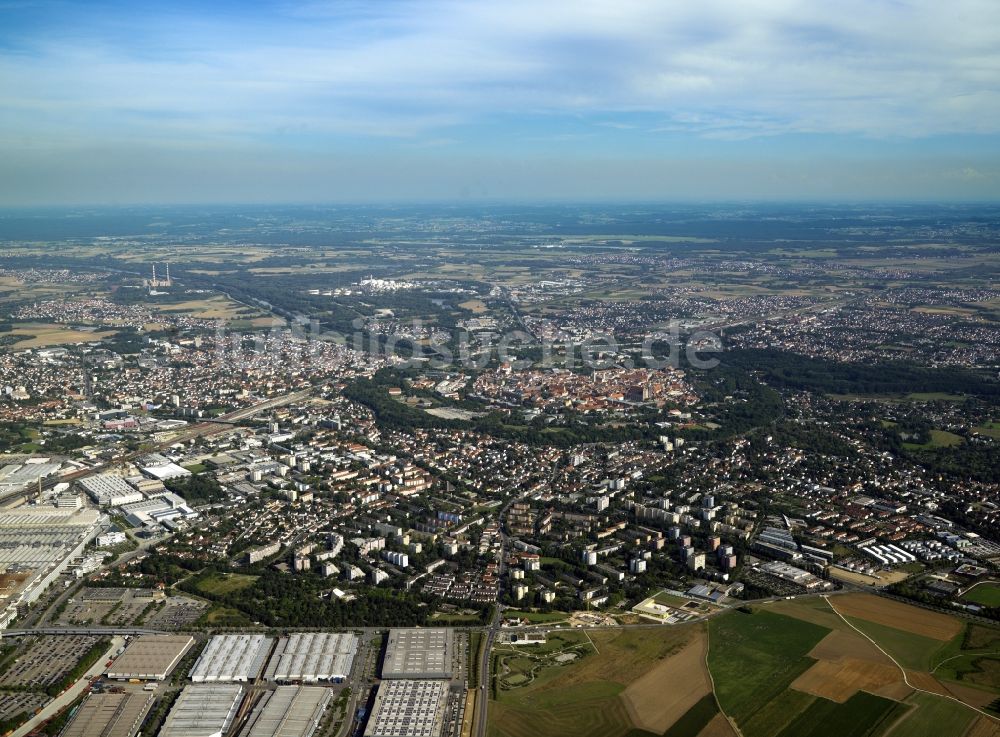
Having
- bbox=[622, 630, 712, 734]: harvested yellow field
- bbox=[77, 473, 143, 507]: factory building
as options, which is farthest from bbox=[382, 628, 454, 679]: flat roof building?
bbox=[77, 473, 143, 507]: factory building

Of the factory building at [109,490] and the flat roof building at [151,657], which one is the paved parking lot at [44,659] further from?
the factory building at [109,490]

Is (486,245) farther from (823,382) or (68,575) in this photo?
(68,575)

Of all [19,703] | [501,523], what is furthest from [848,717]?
[19,703]

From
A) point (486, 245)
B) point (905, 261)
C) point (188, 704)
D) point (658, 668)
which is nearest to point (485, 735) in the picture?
point (658, 668)

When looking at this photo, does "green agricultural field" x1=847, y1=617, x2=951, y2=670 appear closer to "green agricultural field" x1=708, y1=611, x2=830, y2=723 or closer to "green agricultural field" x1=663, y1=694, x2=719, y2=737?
"green agricultural field" x1=708, y1=611, x2=830, y2=723

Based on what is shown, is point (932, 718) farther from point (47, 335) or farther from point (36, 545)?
point (47, 335)
